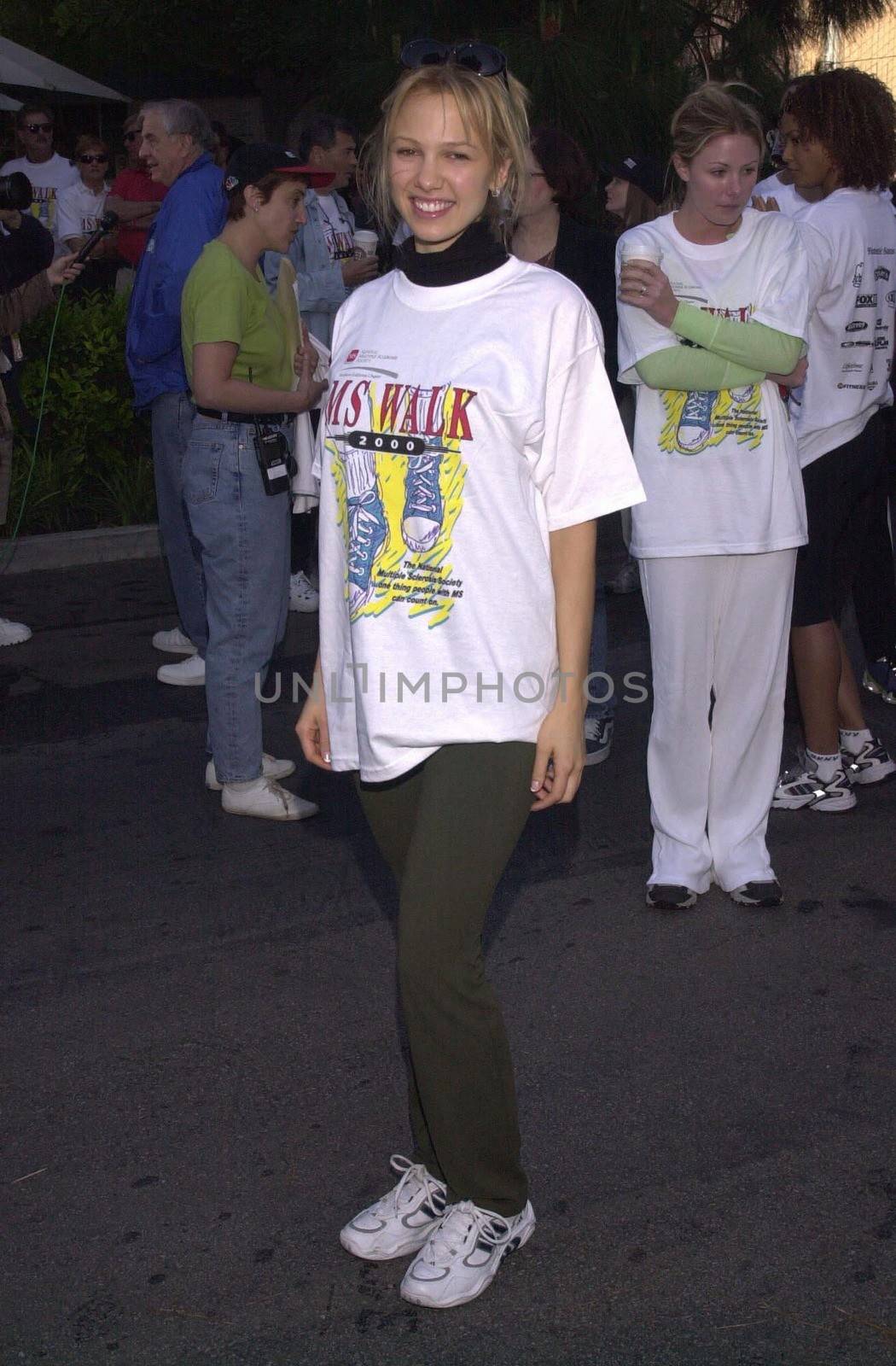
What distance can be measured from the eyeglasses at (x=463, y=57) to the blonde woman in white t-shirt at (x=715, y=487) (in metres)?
1.40

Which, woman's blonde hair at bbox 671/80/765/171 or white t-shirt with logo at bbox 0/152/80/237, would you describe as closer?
woman's blonde hair at bbox 671/80/765/171

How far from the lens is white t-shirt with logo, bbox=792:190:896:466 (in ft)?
15.9

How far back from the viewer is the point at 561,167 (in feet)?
17.9

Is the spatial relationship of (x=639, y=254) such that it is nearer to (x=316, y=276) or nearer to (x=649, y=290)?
(x=649, y=290)

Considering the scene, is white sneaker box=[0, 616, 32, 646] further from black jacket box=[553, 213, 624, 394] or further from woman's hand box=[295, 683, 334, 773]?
woman's hand box=[295, 683, 334, 773]

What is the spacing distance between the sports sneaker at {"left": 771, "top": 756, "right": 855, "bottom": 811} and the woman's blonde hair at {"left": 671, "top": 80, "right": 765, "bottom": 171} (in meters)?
2.09

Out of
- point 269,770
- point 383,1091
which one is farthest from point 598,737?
point 383,1091

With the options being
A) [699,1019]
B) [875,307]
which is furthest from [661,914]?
[875,307]

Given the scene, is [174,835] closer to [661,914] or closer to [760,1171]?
[661,914]

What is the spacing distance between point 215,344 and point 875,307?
6.83ft

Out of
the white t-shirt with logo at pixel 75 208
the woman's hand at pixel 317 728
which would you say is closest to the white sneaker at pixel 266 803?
the woman's hand at pixel 317 728

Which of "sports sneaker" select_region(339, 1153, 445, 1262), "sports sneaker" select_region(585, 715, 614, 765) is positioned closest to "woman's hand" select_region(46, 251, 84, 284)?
"sports sneaker" select_region(585, 715, 614, 765)

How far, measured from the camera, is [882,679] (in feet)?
21.5

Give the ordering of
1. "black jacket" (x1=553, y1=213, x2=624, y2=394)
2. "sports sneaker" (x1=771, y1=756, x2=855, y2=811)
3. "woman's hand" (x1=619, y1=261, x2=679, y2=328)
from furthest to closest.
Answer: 1. "black jacket" (x1=553, y1=213, x2=624, y2=394)
2. "sports sneaker" (x1=771, y1=756, x2=855, y2=811)
3. "woman's hand" (x1=619, y1=261, x2=679, y2=328)
